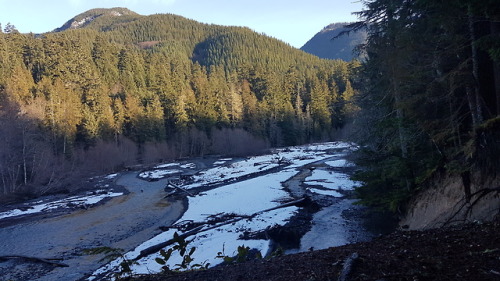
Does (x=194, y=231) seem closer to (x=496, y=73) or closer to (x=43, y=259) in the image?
(x=43, y=259)

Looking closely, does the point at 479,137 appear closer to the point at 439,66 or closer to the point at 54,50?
the point at 439,66

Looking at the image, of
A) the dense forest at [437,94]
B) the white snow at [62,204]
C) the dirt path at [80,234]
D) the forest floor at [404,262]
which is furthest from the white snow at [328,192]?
the white snow at [62,204]

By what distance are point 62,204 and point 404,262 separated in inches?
1027

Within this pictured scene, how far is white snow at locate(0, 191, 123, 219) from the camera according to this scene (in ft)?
74.1

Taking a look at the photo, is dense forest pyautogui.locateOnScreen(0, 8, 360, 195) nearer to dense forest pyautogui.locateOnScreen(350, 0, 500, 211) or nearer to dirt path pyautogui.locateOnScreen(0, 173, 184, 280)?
dirt path pyautogui.locateOnScreen(0, 173, 184, 280)

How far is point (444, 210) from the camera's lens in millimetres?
9133

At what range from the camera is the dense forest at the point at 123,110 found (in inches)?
1338

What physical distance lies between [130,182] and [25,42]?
5206cm

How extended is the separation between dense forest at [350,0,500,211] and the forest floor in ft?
6.16

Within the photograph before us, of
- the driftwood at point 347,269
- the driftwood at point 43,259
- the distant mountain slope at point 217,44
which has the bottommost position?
the driftwood at point 43,259

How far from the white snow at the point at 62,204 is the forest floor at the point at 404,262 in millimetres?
21386

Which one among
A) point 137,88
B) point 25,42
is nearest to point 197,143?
point 137,88

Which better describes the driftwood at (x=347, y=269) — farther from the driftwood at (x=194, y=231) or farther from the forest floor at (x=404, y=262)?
the driftwood at (x=194, y=231)

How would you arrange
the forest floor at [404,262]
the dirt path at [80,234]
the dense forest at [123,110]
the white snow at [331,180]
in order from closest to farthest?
the forest floor at [404,262] < the dirt path at [80,234] < the white snow at [331,180] < the dense forest at [123,110]
